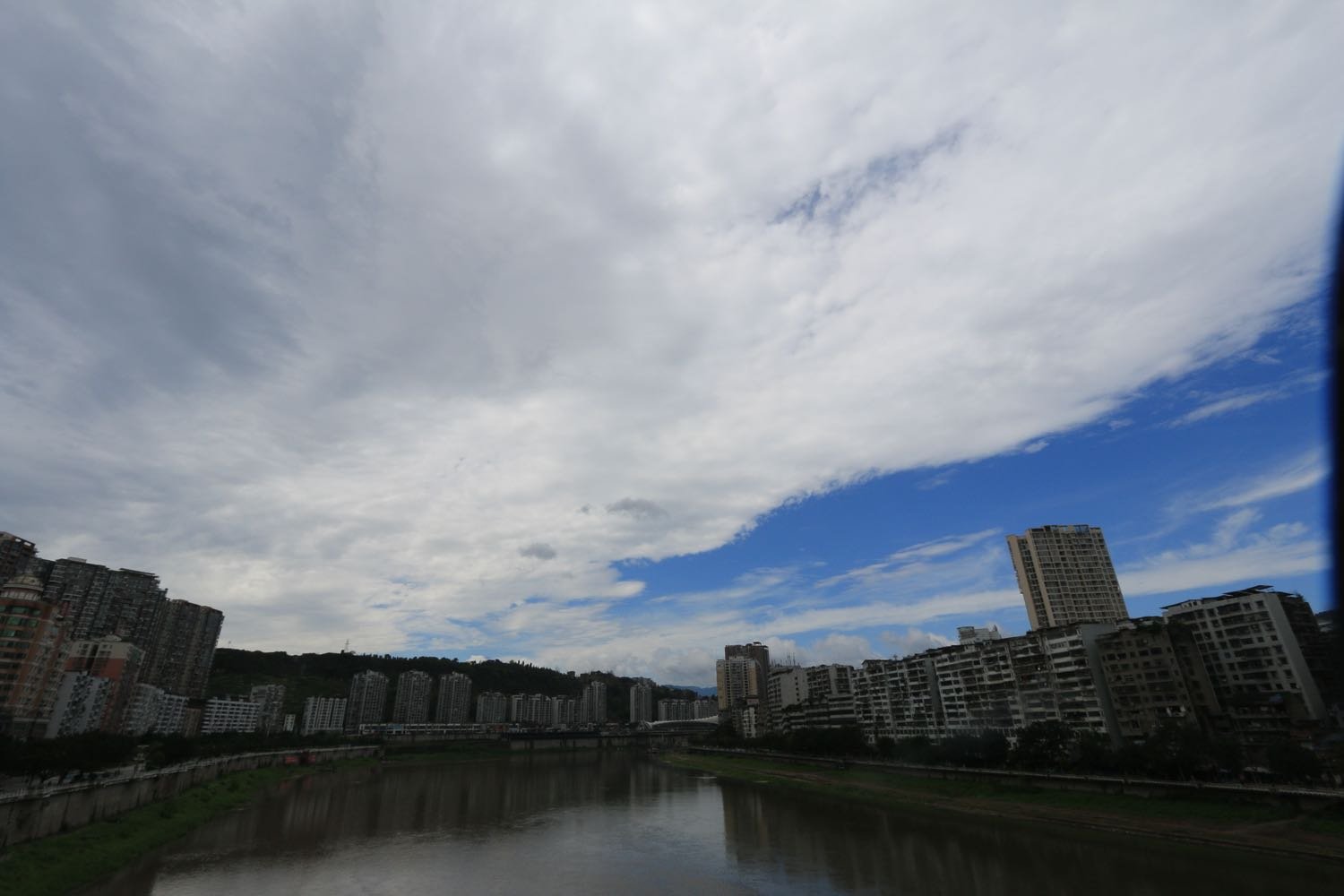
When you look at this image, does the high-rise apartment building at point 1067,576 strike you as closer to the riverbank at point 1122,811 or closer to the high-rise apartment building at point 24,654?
the riverbank at point 1122,811

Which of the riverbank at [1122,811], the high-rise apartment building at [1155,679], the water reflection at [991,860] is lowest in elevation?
the water reflection at [991,860]

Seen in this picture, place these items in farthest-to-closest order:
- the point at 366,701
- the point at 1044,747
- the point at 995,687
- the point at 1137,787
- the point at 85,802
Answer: the point at 366,701
the point at 995,687
the point at 1044,747
the point at 1137,787
the point at 85,802

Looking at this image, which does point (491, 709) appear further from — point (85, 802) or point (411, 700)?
point (85, 802)

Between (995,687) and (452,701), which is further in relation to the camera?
(452,701)

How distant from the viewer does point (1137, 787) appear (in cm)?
2959

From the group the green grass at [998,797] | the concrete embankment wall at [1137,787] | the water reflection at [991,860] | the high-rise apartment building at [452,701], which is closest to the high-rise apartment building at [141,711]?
the green grass at [998,797]

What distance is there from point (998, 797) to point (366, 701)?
343ft

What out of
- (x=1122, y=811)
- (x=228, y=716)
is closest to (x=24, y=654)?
(x=228, y=716)

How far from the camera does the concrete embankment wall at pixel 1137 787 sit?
78.4ft

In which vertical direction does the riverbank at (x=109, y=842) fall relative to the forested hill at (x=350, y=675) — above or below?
below

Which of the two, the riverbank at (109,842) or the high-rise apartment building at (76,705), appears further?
the high-rise apartment building at (76,705)

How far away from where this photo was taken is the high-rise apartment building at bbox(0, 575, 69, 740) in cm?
4091

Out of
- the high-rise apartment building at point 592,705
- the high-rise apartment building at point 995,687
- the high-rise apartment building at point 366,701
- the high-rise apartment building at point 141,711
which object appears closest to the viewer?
the high-rise apartment building at point 995,687

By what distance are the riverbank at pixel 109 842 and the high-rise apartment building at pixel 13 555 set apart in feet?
97.6
